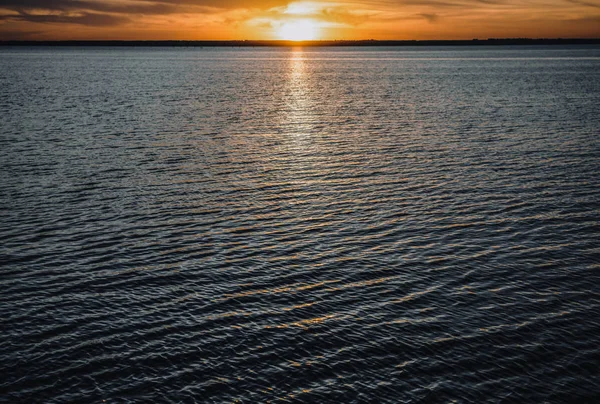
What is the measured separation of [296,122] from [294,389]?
69467 mm

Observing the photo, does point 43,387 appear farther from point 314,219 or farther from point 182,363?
point 314,219

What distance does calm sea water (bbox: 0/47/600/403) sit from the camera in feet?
65.2

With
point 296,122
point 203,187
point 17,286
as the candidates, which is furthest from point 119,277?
point 296,122

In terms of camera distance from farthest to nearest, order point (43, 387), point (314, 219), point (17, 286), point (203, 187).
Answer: point (203, 187)
point (314, 219)
point (17, 286)
point (43, 387)

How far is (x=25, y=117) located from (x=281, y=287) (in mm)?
70590

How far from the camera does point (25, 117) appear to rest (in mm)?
82812

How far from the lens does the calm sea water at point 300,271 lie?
19859 millimetres

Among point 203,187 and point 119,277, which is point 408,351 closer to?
point 119,277

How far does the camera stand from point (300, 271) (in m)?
28.8

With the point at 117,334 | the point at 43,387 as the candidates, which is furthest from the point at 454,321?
the point at 43,387

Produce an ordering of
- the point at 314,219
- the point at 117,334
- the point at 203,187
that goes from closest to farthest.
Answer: the point at 117,334, the point at 314,219, the point at 203,187

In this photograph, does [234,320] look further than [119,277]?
No

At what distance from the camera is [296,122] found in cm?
8594

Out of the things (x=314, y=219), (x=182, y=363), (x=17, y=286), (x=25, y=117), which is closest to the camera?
(x=182, y=363)
